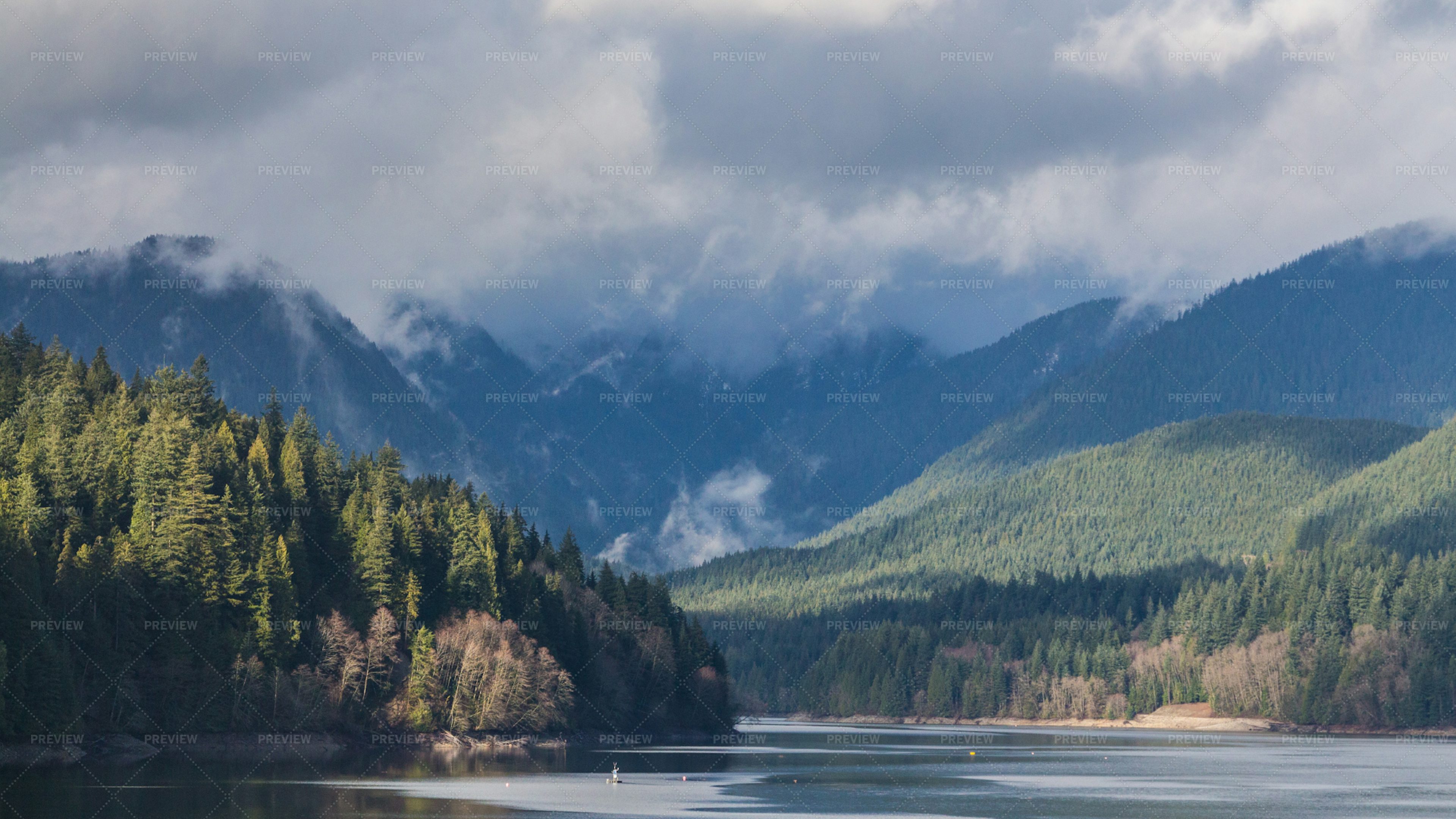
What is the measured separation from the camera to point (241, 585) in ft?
473

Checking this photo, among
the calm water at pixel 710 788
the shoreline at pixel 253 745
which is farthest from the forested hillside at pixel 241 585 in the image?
the calm water at pixel 710 788

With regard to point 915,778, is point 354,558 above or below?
above

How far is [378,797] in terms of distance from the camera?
4114 inches

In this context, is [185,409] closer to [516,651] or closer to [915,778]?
[516,651]

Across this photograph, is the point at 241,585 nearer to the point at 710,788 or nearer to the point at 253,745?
the point at 253,745

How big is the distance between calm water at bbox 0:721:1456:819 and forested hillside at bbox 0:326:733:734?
7472mm

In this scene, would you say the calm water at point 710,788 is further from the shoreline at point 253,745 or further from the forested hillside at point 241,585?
the forested hillside at point 241,585

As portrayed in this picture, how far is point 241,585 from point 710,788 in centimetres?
4469

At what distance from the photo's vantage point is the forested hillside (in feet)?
426

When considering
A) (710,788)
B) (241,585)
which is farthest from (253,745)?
(710,788)

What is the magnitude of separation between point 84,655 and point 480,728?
48.0 meters

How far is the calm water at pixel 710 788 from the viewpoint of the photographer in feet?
324

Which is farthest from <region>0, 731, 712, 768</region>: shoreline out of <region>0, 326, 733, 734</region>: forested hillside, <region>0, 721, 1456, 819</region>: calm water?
<region>0, 721, 1456, 819</region>: calm water

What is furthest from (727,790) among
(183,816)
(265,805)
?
(183,816)
